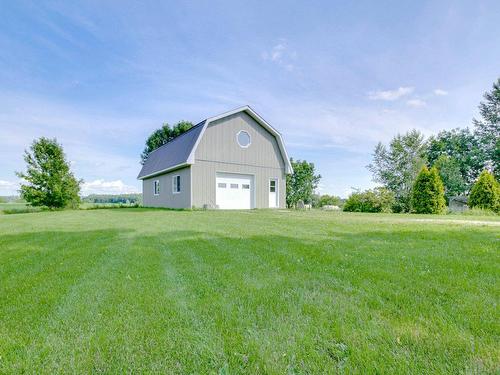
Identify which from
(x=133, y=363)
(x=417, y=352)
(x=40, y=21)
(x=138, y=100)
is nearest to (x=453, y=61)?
(x=417, y=352)

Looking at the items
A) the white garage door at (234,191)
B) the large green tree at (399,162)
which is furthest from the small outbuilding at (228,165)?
the large green tree at (399,162)

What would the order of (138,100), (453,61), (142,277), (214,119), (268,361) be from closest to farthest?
(268,361) → (142,277) → (453,61) → (214,119) → (138,100)

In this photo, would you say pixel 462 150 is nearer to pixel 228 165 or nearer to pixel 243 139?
pixel 243 139

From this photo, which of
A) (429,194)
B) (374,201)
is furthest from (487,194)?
(374,201)

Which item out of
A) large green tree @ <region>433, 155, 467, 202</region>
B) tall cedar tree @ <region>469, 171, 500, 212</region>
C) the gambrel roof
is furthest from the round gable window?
large green tree @ <region>433, 155, 467, 202</region>

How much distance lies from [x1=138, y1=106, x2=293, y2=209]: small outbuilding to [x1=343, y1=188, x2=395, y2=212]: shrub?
5184 mm

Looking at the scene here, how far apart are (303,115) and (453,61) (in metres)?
8.11

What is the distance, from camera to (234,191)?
16.2 m

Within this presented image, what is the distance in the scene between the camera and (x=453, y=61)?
40.1 feet

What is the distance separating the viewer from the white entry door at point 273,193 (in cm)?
1731

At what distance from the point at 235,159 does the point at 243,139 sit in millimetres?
1535

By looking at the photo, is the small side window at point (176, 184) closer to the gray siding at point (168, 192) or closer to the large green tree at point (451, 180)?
the gray siding at point (168, 192)

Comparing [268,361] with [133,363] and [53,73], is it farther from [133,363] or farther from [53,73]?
[53,73]

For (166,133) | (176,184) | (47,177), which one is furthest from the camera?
(166,133)
